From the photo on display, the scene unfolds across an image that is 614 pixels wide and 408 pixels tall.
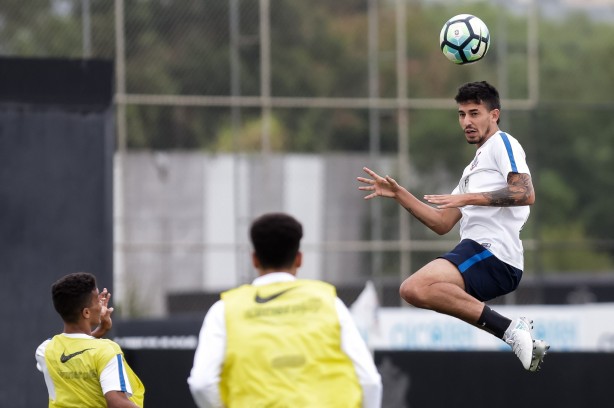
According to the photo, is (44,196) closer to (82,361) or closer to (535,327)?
(82,361)

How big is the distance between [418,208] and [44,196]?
3303mm

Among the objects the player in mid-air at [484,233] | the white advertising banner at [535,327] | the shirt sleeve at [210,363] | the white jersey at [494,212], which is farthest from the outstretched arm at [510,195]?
the white advertising banner at [535,327]

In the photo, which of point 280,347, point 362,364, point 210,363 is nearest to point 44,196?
point 210,363

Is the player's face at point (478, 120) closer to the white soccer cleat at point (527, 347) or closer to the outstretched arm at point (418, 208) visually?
the outstretched arm at point (418, 208)

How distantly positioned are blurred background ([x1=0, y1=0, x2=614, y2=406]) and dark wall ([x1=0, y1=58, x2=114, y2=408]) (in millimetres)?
10605

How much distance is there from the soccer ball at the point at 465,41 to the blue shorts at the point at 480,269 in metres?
1.32

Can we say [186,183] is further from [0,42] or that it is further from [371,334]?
[371,334]

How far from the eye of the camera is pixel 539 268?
22.4 metres

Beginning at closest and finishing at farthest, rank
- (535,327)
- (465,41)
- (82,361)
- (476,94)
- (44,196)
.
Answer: (82,361) < (476,94) < (465,41) < (44,196) < (535,327)

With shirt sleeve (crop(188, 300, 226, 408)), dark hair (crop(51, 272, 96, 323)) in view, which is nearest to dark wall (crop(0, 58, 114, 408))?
dark hair (crop(51, 272, 96, 323))

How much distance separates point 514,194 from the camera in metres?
8.34

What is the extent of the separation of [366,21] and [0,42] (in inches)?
272

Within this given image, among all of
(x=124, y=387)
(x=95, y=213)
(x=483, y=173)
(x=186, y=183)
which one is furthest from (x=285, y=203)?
(x=124, y=387)

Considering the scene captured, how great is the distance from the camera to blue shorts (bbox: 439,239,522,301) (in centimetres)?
A: 864
